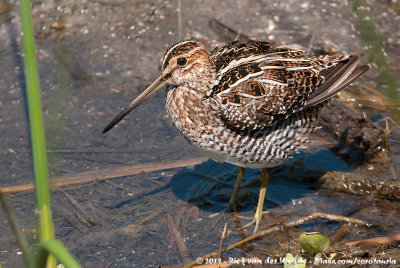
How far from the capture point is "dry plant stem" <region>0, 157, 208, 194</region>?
482cm

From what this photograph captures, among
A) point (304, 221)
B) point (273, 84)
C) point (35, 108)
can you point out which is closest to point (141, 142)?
point (273, 84)

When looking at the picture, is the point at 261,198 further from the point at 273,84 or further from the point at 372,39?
the point at 372,39

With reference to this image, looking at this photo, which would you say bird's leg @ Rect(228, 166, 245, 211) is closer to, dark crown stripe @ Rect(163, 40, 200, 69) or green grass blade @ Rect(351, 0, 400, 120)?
dark crown stripe @ Rect(163, 40, 200, 69)

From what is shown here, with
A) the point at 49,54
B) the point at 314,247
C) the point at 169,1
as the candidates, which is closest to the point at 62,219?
the point at 314,247

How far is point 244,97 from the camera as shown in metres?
4.16

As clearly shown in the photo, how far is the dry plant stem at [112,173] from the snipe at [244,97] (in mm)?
858

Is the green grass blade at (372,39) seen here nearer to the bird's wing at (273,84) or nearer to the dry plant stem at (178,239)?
the bird's wing at (273,84)

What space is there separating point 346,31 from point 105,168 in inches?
132

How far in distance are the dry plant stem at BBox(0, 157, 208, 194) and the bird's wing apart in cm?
113

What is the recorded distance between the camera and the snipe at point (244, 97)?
416cm

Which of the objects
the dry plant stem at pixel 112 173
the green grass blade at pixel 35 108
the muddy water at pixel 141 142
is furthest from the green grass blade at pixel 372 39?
the dry plant stem at pixel 112 173

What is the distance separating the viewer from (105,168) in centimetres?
512

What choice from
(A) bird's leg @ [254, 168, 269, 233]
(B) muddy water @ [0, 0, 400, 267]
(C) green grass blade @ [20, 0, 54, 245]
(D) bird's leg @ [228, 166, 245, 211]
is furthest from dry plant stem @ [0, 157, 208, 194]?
(C) green grass blade @ [20, 0, 54, 245]

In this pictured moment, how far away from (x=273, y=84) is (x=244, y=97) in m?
0.26
